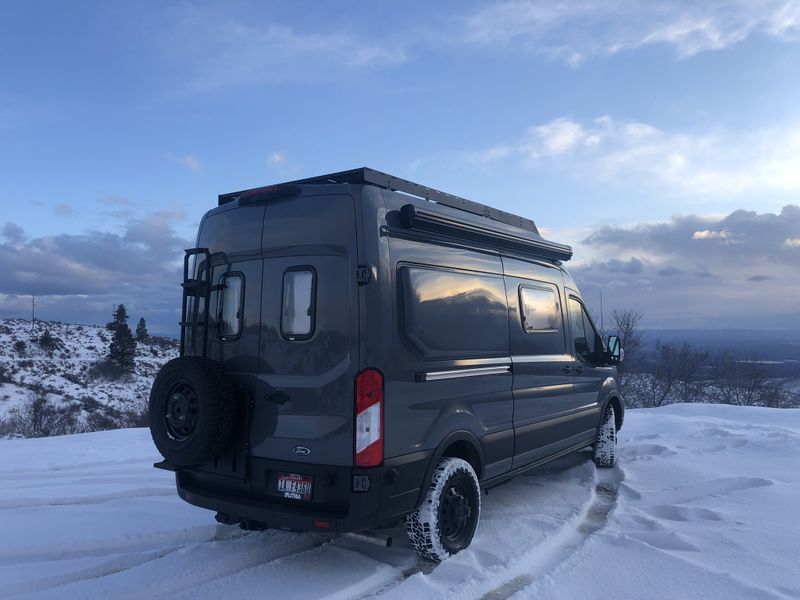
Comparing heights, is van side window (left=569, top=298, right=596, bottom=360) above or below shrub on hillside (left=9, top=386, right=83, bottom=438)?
above

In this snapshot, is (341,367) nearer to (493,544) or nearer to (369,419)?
(369,419)

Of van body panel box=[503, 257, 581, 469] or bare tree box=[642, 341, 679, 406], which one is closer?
van body panel box=[503, 257, 581, 469]

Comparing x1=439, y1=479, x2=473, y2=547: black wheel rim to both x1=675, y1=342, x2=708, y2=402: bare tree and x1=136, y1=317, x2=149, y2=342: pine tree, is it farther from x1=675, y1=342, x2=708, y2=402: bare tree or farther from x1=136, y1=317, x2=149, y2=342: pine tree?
x1=136, y1=317, x2=149, y2=342: pine tree

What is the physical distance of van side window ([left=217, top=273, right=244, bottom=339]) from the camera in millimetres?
4332

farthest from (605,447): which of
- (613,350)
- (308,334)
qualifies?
(308,334)

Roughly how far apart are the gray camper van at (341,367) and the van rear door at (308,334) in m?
0.01

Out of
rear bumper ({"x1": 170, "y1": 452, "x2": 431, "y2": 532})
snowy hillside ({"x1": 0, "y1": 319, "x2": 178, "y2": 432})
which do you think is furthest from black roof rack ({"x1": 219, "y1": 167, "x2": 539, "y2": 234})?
snowy hillside ({"x1": 0, "y1": 319, "x2": 178, "y2": 432})

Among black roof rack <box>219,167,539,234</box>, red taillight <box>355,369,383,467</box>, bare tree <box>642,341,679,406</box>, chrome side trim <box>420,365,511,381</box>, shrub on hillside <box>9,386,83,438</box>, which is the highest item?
black roof rack <box>219,167,539,234</box>

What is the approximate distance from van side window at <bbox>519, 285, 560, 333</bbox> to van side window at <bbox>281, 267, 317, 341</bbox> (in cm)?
232

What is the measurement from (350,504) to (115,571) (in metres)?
1.87

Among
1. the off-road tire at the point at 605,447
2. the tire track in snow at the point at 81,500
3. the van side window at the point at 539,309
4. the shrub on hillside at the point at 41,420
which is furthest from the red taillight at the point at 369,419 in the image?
the shrub on hillside at the point at 41,420

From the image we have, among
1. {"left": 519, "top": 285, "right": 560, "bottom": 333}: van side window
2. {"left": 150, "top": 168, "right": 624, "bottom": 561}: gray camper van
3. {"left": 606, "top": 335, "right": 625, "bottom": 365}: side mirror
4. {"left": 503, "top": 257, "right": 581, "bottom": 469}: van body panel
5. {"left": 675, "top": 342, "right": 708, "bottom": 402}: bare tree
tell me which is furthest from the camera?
{"left": 675, "top": 342, "right": 708, "bottom": 402}: bare tree

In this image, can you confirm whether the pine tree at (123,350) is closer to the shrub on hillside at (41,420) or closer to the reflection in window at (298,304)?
the shrub on hillside at (41,420)

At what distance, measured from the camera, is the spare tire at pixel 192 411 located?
3912 mm
